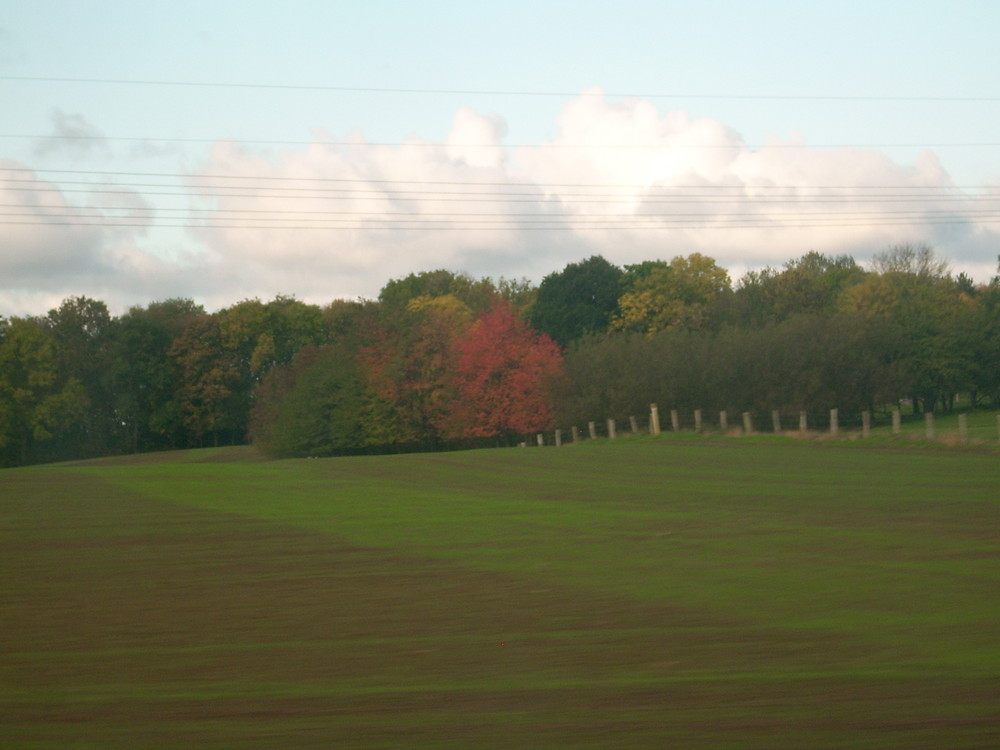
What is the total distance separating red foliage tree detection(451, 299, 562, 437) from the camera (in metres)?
64.2

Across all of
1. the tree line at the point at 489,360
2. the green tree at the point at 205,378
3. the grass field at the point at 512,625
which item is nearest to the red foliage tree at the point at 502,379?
the tree line at the point at 489,360

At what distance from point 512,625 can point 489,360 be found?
56.5 meters

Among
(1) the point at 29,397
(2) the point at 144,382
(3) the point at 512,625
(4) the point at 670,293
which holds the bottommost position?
(3) the point at 512,625

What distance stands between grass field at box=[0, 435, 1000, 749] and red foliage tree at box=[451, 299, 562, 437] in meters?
46.0

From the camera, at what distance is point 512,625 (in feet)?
26.8

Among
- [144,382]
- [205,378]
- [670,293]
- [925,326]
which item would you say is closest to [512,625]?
[925,326]

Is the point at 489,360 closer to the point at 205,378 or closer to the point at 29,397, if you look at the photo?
the point at 205,378

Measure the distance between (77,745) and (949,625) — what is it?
616 centimetres

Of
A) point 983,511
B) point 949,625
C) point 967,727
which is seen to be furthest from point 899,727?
point 983,511

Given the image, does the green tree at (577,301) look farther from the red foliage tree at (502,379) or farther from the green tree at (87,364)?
the green tree at (87,364)

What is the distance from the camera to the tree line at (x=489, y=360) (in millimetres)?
56250

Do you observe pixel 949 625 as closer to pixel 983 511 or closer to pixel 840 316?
pixel 983 511

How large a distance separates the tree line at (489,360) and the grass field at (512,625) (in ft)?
129

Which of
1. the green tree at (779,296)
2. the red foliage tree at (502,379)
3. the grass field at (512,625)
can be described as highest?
the green tree at (779,296)
